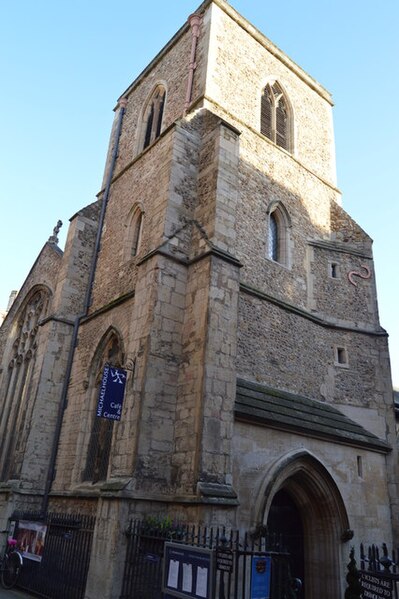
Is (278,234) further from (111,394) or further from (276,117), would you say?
(111,394)

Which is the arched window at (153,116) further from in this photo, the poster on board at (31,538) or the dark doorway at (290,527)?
the poster on board at (31,538)

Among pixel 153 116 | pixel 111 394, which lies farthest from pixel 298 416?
pixel 153 116

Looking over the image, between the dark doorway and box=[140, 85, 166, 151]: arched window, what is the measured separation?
1163cm

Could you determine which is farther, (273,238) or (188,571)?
(273,238)

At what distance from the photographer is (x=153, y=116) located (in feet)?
54.4

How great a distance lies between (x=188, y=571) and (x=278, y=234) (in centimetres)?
1003

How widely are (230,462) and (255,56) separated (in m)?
13.6

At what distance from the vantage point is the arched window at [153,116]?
16.0 meters

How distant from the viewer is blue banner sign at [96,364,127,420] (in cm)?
873

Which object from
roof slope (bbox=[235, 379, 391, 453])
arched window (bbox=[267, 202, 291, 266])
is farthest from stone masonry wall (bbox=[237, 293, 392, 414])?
arched window (bbox=[267, 202, 291, 266])

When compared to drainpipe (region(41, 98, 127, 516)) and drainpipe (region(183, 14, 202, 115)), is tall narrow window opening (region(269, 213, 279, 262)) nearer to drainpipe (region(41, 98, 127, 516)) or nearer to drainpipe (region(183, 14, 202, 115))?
drainpipe (region(183, 14, 202, 115))

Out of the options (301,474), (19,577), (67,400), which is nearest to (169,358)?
(301,474)

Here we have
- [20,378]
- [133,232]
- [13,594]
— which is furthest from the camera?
[20,378]

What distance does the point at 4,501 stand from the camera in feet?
38.1
